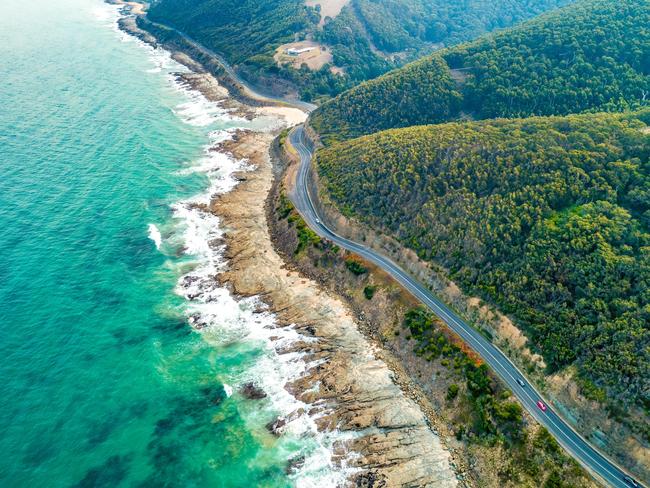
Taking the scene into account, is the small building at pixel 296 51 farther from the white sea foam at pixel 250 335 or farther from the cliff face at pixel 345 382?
the cliff face at pixel 345 382

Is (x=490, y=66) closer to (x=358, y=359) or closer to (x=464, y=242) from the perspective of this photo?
(x=464, y=242)

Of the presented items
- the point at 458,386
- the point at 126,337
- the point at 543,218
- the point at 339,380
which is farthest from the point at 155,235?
the point at 543,218

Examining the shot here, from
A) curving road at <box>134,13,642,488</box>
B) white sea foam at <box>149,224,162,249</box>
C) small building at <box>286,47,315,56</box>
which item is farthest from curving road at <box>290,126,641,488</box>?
small building at <box>286,47,315,56</box>

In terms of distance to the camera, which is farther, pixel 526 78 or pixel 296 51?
pixel 296 51

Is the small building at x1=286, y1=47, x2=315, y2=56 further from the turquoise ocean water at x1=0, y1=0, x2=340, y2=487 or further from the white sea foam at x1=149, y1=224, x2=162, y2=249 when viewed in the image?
the white sea foam at x1=149, y1=224, x2=162, y2=249

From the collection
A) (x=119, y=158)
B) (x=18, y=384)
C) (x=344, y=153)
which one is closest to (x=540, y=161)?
→ (x=344, y=153)

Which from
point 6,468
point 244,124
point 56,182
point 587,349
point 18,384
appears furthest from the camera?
point 244,124

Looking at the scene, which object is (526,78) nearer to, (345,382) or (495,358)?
(495,358)
